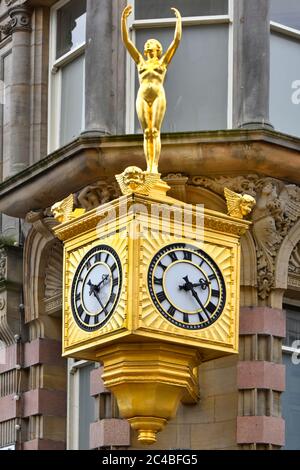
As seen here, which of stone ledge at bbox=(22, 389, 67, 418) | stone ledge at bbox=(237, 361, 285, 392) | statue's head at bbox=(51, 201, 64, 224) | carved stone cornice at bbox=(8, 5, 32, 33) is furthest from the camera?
carved stone cornice at bbox=(8, 5, 32, 33)

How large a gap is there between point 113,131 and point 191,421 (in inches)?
128

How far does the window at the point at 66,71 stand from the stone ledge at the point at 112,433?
3.50m

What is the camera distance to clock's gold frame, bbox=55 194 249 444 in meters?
20.0

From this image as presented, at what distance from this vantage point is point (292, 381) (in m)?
23.6

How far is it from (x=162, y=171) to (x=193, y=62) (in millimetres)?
1635

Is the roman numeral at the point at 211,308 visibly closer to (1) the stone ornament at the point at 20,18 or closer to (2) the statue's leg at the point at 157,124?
(2) the statue's leg at the point at 157,124

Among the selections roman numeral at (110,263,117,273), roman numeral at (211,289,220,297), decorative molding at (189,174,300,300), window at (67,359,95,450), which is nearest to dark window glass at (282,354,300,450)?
decorative molding at (189,174,300,300)

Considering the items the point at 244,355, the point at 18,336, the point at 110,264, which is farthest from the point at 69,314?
the point at 18,336

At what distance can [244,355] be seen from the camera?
2305cm

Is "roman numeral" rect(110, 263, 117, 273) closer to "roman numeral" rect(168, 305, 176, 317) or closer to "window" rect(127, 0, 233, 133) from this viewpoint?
"roman numeral" rect(168, 305, 176, 317)

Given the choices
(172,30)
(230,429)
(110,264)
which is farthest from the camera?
(172,30)

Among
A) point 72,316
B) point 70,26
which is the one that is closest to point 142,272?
point 72,316

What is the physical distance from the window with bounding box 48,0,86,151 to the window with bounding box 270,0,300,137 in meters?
2.29

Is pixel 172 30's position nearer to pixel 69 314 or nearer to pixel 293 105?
pixel 293 105
